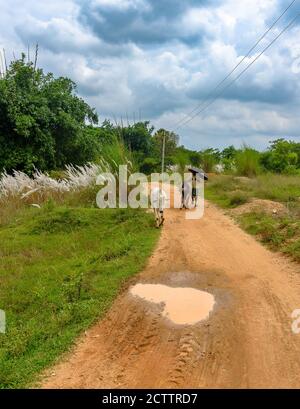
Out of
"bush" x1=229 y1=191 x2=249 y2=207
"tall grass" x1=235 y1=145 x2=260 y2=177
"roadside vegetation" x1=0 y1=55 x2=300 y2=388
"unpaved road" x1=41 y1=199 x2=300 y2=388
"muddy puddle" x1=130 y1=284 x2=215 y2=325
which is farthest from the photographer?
"tall grass" x1=235 y1=145 x2=260 y2=177

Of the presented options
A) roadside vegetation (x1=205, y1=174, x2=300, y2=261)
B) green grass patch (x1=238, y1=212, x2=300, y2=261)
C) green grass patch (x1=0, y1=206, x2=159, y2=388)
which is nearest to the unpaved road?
green grass patch (x1=0, y1=206, x2=159, y2=388)

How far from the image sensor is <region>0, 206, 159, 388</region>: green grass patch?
558 cm

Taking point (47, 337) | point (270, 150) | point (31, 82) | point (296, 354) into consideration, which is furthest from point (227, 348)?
point (270, 150)

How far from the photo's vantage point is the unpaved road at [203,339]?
4.54 meters

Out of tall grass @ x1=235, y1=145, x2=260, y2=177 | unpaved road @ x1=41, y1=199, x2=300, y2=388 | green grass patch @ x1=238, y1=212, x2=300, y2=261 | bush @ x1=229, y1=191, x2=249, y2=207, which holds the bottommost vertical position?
unpaved road @ x1=41, y1=199, x2=300, y2=388

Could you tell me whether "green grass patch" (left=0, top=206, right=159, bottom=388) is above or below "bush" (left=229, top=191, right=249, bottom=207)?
below

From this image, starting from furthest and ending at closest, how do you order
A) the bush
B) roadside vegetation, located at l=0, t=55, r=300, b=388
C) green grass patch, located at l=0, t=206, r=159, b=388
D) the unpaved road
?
the bush → roadside vegetation, located at l=0, t=55, r=300, b=388 → green grass patch, located at l=0, t=206, r=159, b=388 → the unpaved road

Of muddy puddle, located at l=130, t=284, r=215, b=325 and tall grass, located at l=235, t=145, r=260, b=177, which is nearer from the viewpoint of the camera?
muddy puddle, located at l=130, t=284, r=215, b=325

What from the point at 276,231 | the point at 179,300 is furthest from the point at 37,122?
the point at 179,300

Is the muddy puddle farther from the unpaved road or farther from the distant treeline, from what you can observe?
the distant treeline

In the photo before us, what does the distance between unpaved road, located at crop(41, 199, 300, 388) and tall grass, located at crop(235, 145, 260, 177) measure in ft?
43.8

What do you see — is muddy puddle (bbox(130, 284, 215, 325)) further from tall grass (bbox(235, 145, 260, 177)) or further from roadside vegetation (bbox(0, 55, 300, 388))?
tall grass (bbox(235, 145, 260, 177))

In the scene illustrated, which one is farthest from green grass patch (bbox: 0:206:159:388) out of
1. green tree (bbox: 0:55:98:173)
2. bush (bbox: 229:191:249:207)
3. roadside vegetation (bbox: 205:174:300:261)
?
green tree (bbox: 0:55:98:173)

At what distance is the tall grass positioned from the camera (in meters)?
20.8
